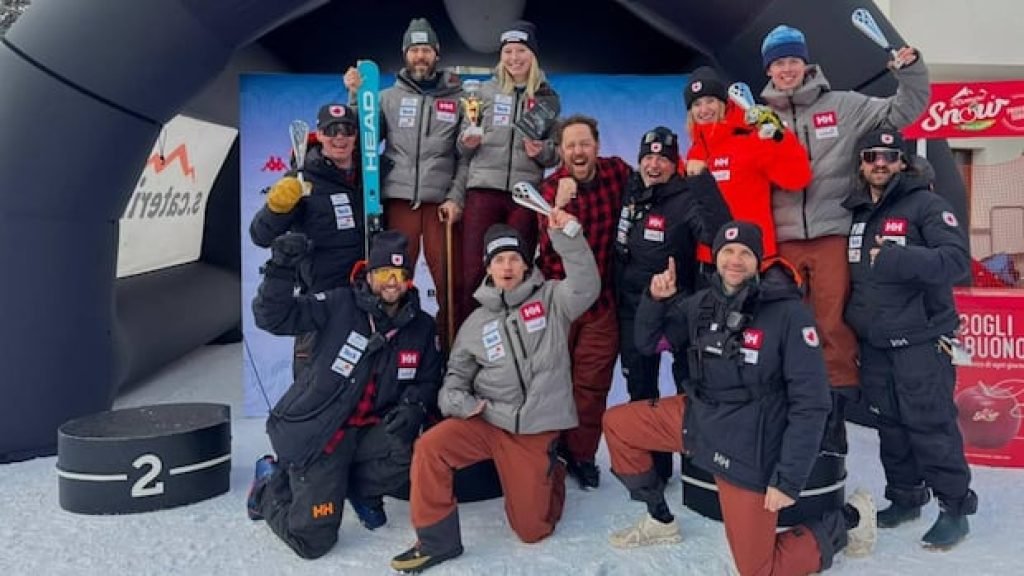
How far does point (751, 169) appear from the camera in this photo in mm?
2850

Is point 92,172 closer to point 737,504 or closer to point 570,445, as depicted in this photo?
point 570,445

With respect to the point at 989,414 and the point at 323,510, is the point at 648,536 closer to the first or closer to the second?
the point at 323,510

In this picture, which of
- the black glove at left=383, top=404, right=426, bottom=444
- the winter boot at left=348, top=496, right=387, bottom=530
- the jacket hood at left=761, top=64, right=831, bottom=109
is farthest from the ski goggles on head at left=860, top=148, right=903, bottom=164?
the winter boot at left=348, top=496, right=387, bottom=530

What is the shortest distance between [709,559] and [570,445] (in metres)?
0.86

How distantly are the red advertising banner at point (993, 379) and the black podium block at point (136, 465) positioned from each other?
3.12 meters

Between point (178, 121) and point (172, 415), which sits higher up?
point (178, 121)

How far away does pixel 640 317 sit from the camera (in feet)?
8.70

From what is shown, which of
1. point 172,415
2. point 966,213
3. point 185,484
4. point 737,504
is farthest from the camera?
point 966,213

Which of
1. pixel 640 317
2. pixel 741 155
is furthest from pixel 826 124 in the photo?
pixel 640 317

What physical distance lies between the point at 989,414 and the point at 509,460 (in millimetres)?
2214

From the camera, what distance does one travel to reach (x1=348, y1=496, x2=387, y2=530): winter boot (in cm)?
296

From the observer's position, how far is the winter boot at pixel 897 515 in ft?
9.48

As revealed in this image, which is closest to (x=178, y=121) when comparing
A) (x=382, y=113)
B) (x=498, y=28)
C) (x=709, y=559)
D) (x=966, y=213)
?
(x=498, y=28)

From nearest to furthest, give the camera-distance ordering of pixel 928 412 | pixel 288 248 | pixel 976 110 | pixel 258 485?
pixel 288 248 < pixel 928 412 < pixel 258 485 < pixel 976 110
